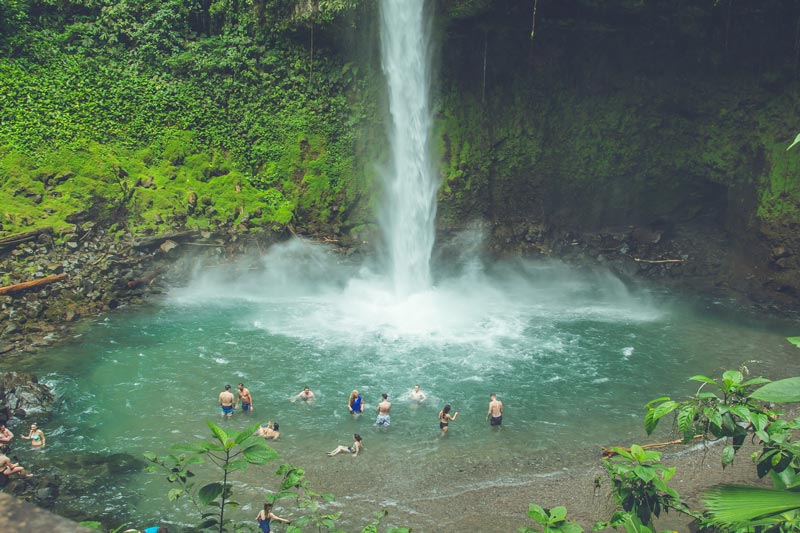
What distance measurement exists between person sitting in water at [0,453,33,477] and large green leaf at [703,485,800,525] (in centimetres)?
1212

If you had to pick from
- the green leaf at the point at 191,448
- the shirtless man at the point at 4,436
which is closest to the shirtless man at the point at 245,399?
the shirtless man at the point at 4,436

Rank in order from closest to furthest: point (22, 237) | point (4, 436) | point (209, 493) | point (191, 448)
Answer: point (209, 493) → point (191, 448) → point (4, 436) → point (22, 237)

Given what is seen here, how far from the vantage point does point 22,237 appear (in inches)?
778

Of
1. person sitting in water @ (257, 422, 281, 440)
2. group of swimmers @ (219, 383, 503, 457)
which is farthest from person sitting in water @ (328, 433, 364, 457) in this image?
person sitting in water @ (257, 422, 281, 440)

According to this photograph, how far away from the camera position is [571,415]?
14.1 meters

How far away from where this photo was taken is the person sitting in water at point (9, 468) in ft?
34.9

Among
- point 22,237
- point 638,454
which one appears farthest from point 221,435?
point 22,237

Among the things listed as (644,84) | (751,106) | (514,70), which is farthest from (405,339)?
(751,106)

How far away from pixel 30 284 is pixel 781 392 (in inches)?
833

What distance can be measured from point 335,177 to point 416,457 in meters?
16.6

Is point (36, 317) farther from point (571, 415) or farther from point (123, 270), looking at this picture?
point (571, 415)

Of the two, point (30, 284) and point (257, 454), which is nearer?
point (257, 454)

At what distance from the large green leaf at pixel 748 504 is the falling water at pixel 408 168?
21911 millimetres

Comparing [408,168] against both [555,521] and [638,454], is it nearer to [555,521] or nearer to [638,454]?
[638,454]
